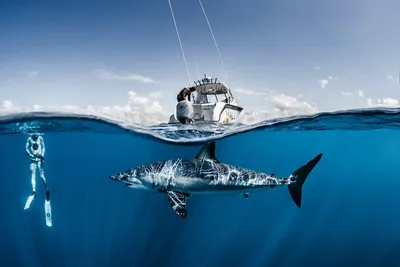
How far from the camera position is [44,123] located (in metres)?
15.4

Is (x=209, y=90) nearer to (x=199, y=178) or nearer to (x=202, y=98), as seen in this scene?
(x=202, y=98)

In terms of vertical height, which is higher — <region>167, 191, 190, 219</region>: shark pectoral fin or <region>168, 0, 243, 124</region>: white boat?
<region>168, 0, 243, 124</region>: white boat

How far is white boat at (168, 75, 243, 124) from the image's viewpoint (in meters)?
13.1

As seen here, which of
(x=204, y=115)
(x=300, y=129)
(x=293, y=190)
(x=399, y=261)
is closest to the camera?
(x=293, y=190)

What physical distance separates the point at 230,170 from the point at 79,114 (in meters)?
10.3

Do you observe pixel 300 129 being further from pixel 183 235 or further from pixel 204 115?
pixel 183 235

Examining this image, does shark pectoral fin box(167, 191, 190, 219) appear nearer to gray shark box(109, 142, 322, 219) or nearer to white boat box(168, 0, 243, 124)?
gray shark box(109, 142, 322, 219)

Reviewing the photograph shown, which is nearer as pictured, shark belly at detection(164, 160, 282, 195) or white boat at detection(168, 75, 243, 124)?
shark belly at detection(164, 160, 282, 195)

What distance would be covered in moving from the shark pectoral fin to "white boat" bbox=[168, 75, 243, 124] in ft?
21.4

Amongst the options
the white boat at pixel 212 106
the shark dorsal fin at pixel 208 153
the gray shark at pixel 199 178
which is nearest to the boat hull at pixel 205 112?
the white boat at pixel 212 106

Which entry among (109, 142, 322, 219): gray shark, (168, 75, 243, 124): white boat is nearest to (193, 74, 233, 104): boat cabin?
(168, 75, 243, 124): white boat

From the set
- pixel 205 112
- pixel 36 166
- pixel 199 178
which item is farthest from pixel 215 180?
pixel 36 166

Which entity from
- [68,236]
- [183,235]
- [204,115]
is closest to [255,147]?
[183,235]

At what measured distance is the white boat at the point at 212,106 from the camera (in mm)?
13078
